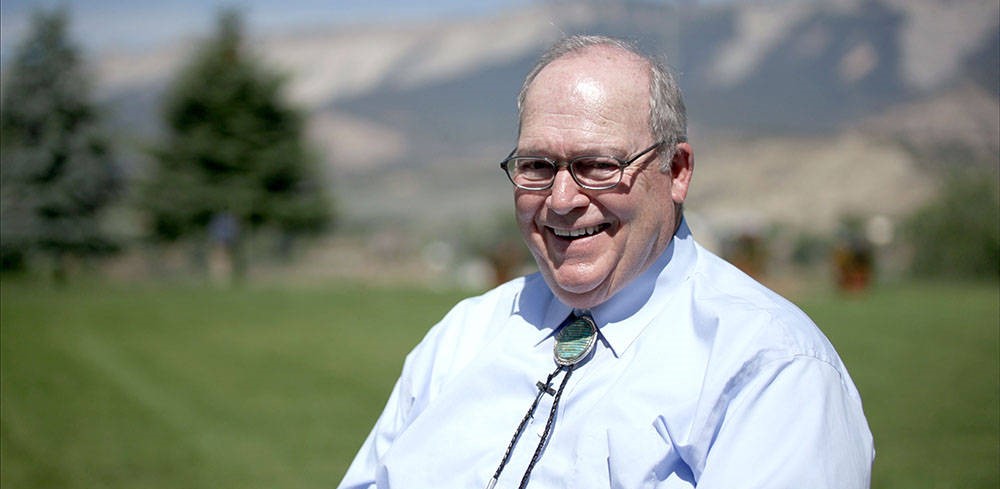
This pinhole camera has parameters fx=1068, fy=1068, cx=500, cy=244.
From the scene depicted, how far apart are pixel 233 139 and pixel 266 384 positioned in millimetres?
26529

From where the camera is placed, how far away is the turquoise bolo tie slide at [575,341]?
7.97ft

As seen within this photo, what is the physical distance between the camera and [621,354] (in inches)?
94.0

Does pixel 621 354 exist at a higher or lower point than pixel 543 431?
higher

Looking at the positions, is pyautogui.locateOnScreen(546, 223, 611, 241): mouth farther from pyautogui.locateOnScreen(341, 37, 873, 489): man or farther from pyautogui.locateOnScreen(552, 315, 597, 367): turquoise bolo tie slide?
pyautogui.locateOnScreen(552, 315, 597, 367): turquoise bolo tie slide

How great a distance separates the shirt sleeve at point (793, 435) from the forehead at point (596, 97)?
2.07ft

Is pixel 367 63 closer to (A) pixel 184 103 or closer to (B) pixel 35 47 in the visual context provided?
(A) pixel 184 103

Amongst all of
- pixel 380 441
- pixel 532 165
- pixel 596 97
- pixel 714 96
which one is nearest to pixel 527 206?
pixel 532 165

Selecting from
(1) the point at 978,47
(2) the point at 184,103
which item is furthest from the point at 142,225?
(1) the point at 978,47

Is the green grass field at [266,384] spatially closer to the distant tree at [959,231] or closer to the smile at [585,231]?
the smile at [585,231]

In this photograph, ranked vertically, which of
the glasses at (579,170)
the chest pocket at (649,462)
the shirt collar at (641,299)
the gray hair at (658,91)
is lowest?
the chest pocket at (649,462)

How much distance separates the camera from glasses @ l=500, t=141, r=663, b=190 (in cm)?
233

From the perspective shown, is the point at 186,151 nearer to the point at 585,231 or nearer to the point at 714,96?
the point at 714,96

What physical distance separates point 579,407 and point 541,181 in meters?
0.51

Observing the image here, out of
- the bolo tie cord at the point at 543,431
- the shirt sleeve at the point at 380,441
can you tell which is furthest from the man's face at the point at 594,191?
the shirt sleeve at the point at 380,441
